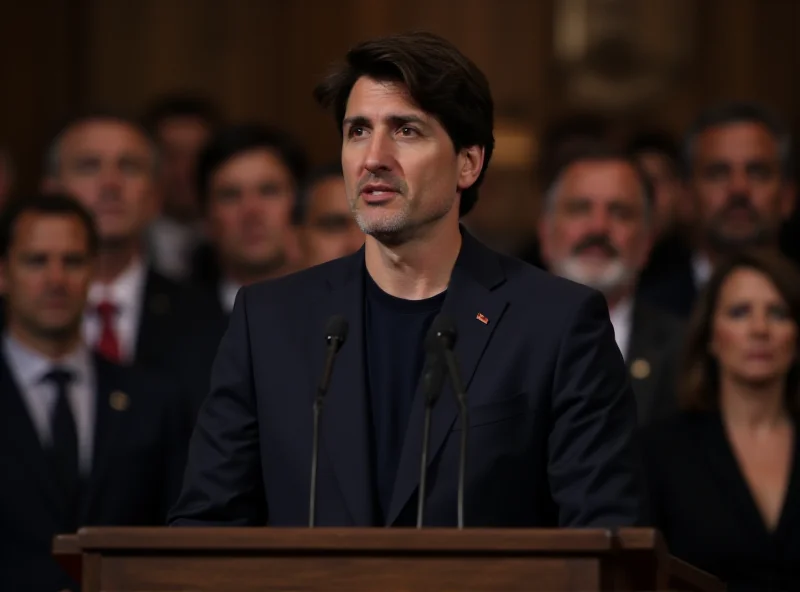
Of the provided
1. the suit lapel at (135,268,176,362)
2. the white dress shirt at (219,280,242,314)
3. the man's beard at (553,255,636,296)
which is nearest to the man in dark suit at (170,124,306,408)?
the white dress shirt at (219,280,242,314)

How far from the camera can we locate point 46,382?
542 centimetres

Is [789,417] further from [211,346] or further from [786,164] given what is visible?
[211,346]

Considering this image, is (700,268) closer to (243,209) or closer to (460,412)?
(243,209)

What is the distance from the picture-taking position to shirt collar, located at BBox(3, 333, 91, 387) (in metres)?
5.44

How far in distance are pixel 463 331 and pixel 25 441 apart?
216 cm

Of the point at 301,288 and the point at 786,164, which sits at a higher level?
the point at 786,164

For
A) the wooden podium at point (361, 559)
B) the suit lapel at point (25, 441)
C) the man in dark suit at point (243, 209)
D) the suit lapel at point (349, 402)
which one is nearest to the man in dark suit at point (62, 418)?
the suit lapel at point (25, 441)

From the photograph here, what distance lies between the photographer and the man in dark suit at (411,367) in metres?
3.35

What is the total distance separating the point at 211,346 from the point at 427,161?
2.59 meters

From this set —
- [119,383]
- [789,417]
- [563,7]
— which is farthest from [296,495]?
[563,7]

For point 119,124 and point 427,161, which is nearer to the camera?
point 427,161

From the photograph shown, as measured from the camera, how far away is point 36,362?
5.48 metres

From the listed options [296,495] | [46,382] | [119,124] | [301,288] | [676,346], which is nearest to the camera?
[296,495]

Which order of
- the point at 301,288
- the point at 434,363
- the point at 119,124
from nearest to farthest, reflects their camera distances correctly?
the point at 434,363 → the point at 301,288 → the point at 119,124
